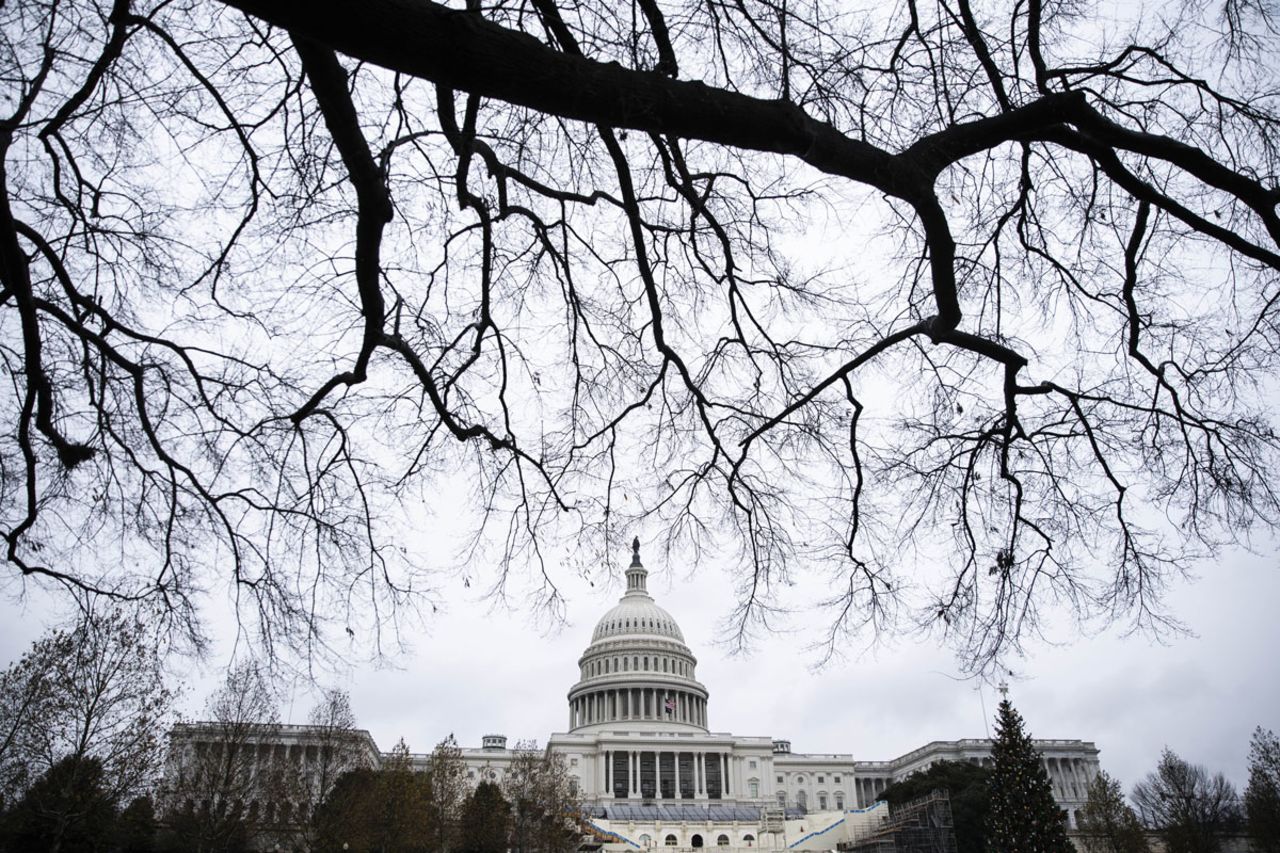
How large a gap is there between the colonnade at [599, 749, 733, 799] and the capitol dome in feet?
13.3

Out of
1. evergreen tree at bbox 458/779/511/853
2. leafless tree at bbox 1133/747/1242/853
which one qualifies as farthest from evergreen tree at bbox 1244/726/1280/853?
evergreen tree at bbox 458/779/511/853

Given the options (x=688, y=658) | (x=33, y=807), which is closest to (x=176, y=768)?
(x=33, y=807)

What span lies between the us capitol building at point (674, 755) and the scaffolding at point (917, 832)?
2563 cm

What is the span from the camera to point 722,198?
622 cm

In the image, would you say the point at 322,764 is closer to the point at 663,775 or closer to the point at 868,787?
the point at 663,775

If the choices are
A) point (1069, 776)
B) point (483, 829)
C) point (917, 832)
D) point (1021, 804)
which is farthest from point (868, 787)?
point (1021, 804)

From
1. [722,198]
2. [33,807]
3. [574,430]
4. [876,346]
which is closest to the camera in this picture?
[876,346]

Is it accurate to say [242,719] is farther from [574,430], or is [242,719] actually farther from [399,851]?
[574,430]

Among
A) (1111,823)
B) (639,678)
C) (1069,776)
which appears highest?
(639,678)

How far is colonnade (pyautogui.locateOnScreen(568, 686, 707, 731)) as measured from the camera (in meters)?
102

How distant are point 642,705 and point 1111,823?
60.8 m

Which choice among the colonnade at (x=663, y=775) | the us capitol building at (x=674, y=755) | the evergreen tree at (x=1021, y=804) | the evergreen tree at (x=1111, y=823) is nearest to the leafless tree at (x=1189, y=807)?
the evergreen tree at (x=1111, y=823)

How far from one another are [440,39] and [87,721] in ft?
94.7

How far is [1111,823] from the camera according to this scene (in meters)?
48.5
